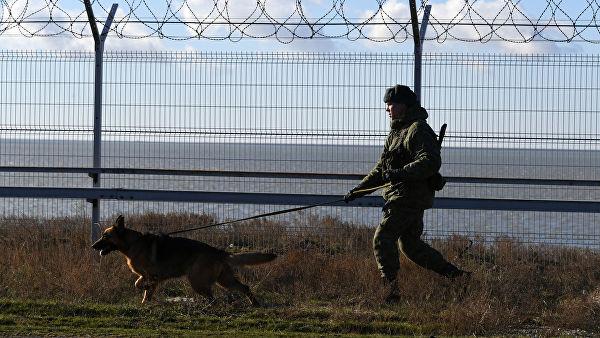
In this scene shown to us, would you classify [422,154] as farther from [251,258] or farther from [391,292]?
[251,258]

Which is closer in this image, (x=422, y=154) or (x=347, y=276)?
(x=422, y=154)

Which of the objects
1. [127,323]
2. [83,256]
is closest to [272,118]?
[83,256]

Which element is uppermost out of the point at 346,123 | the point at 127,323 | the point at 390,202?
the point at 346,123

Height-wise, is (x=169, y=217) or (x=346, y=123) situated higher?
→ (x=346, y=123)

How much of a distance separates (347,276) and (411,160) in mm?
1491

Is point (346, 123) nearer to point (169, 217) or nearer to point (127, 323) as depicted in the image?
point (169, 217)

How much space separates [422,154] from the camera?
8.71 meters

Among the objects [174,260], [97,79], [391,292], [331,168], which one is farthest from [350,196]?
[97,79]

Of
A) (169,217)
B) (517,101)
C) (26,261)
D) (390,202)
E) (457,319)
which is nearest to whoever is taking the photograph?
(457,319)

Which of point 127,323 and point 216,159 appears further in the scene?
point 216,159

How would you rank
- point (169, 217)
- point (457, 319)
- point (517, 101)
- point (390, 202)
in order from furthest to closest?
point (169, 217) < point (517, 101) < point (390, 202) < point (457, 319)

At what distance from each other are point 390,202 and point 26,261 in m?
3.81

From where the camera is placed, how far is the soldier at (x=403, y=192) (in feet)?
29.0

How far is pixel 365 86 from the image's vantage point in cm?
1133
